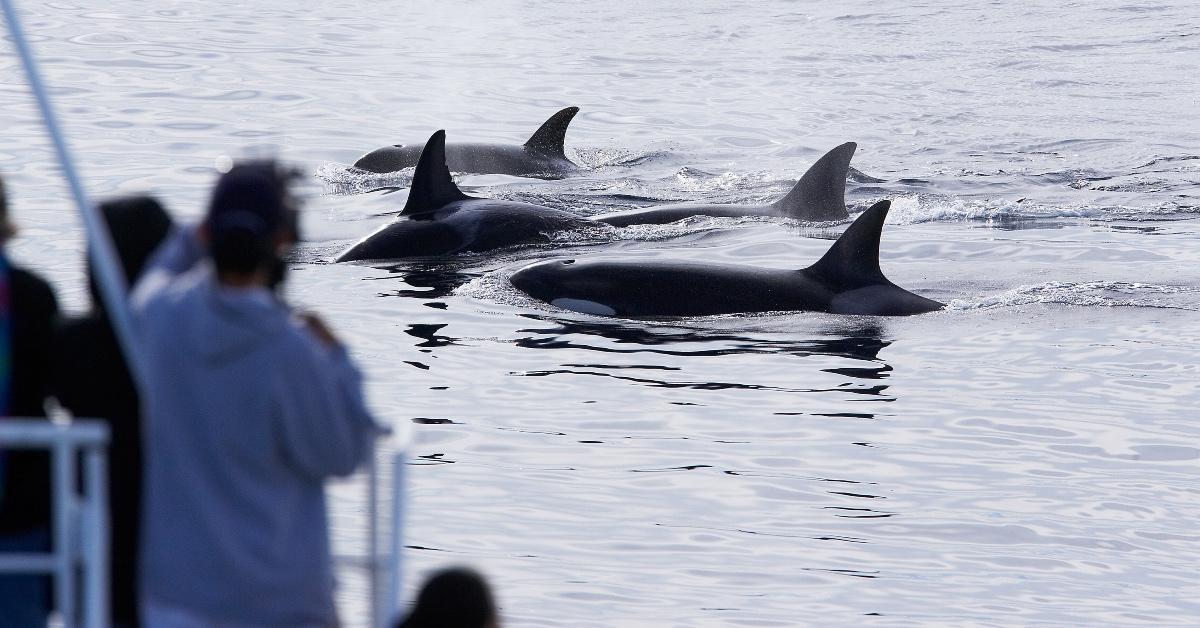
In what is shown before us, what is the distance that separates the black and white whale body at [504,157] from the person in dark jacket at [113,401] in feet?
61.1

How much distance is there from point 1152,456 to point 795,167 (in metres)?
17.2

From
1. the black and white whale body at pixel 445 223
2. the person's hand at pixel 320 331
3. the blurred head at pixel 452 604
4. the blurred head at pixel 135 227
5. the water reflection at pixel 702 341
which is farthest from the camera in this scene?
the black and white whale body at pixel 445 223

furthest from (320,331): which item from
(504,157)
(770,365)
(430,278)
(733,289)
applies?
(504,157)

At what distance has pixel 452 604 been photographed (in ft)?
13.3

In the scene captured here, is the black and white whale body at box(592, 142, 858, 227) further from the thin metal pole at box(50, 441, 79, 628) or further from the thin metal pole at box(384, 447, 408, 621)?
the thin metal pole at box(50, 441, 79, 628)

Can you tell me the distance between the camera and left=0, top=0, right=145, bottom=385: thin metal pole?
3.73m

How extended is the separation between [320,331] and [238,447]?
0.32 metres

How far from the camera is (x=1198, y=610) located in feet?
25.4

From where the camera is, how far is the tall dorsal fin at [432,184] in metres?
16.5

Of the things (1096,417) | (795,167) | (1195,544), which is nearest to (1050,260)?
(1096,417)

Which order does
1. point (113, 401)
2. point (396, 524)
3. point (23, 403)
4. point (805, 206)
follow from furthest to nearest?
point (805, 206) → point (23, 403) → point (113, 401) → point (396, 524)

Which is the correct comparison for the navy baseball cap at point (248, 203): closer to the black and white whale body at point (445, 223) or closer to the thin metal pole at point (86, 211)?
the thin metal pole at point (86, 211)

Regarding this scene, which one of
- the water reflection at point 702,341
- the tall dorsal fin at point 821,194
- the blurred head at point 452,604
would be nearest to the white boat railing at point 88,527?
the blurred head at point 452,604

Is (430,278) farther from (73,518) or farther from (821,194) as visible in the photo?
(73,518)
